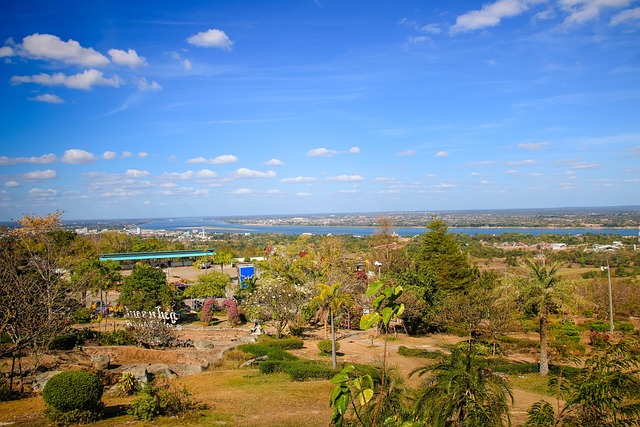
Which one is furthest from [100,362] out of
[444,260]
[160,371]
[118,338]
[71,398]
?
[444,260]

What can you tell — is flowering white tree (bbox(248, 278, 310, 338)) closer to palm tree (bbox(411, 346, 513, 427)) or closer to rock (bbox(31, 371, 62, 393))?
rock (bbox(31, 371, 62, 393))

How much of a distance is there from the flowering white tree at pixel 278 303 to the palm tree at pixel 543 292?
43.2 ft

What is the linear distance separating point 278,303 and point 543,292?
14.5 meters

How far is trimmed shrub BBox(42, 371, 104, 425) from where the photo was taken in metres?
11.2

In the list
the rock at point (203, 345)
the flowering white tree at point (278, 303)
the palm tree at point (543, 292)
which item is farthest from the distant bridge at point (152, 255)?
the palm tree at point (543, 292)

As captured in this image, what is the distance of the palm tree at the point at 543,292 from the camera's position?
17484 millimetres

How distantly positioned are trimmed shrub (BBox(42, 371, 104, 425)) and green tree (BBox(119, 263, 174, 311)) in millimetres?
18887

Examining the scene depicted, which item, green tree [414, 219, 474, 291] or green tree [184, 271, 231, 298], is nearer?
green tree [414, 219, 474, 291]

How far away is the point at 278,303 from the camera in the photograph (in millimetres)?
25953

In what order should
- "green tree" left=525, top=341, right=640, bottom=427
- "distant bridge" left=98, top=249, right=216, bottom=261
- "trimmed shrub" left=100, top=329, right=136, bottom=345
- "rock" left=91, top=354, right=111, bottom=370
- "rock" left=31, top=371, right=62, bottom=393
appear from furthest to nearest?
"distant bridge" left=98, top=249, right=216, bottom=261, "trimmed shrub" left=100, top=329, right=136, bottom=345, "rock" left=91, top=354, right=111, bottom=370, "rock" left=31, top=371, right=62, bottom=393, "green tree" left=525, top=341, right=640, bottom=427

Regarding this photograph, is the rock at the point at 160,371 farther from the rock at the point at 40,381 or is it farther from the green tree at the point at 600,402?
the green tree at the point at 600,402

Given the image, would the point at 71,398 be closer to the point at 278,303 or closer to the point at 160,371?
the point at 160,371

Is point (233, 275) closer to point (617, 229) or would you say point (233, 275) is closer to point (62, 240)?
point (62, 240)

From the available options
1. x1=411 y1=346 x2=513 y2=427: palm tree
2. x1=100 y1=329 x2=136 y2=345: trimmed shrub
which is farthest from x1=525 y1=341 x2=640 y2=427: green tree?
x1=100 y1=329 x2=136 y2=345: trimmed shrub
